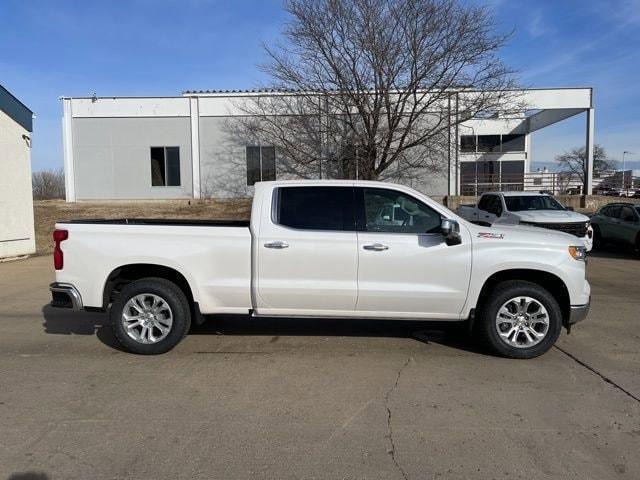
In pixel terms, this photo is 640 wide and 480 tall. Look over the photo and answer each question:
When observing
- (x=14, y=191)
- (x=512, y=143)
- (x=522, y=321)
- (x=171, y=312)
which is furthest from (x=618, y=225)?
(x=512, y=143)

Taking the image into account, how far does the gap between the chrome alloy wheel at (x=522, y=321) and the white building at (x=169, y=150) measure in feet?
69.4

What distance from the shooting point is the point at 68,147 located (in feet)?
88.8

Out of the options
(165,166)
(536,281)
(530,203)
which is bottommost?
(536,281)

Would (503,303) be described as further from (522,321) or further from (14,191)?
(14,191)

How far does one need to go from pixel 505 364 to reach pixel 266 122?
2184 cm

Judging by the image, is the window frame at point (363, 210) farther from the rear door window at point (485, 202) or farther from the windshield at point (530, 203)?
the rear door window at point (485, 202)

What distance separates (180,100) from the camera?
26875 mm

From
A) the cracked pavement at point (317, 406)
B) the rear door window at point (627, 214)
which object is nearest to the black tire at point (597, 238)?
the rear door window at point (627, 214)

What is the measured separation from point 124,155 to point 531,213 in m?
20.6

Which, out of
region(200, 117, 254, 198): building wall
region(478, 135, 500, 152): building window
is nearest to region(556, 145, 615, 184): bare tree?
region(478, 135, 500, 152): building window

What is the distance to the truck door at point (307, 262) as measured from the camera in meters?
5.71

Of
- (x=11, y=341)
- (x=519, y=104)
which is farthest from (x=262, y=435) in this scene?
(x=519, y=104)

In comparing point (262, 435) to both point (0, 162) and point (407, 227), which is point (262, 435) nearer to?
point (407, 227)

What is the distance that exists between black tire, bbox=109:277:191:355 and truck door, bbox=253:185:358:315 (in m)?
0.81
